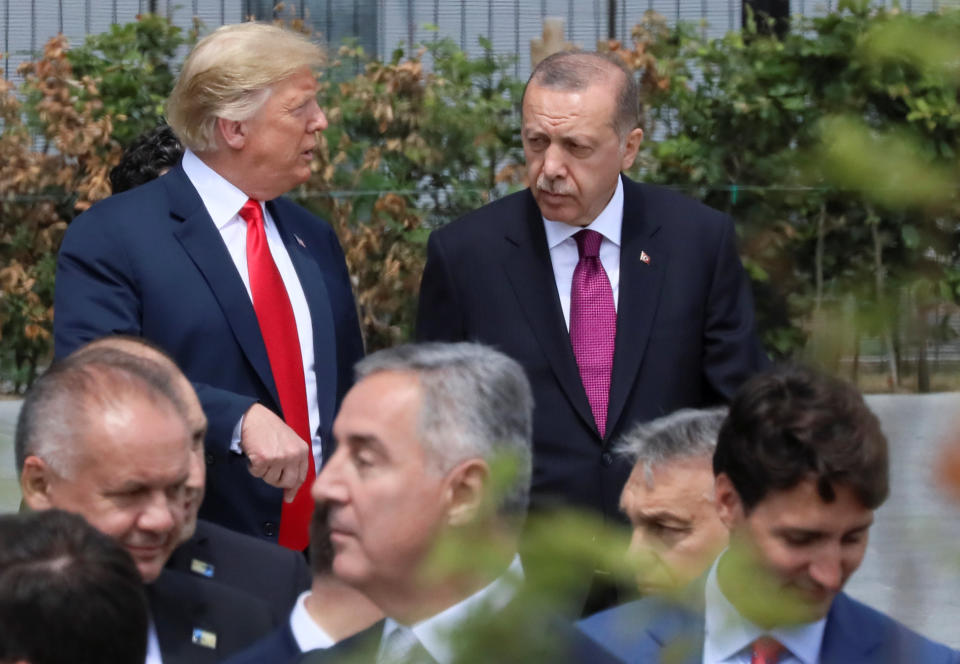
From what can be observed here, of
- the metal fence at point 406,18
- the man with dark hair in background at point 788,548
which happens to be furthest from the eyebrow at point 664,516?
the metal fence at point 406,18

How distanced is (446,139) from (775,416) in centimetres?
385

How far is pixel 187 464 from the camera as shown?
244 cm

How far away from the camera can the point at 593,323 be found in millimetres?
3438

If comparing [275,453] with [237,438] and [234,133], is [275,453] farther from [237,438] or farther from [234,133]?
[234,133]

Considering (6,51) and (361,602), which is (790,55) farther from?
(6,51)

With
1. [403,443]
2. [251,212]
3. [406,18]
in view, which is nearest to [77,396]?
[403,443]

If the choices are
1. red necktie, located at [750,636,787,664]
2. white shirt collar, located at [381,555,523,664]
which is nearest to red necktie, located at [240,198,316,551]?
red necktie, located at [750,636,787,664]

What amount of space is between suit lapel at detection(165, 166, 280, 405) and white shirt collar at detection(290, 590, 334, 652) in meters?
1.27

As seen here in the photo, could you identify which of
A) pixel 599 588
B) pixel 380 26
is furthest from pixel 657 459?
pixel 380 26

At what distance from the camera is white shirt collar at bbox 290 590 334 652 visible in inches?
79.7

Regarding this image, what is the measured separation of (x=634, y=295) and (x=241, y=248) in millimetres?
939

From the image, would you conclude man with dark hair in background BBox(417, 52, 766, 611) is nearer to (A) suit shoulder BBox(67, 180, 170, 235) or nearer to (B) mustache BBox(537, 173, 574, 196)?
(B) mustache BBox(537, 173, 574, 196)

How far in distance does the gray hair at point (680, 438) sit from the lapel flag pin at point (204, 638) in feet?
2.84

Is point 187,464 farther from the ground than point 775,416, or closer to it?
closer to it
